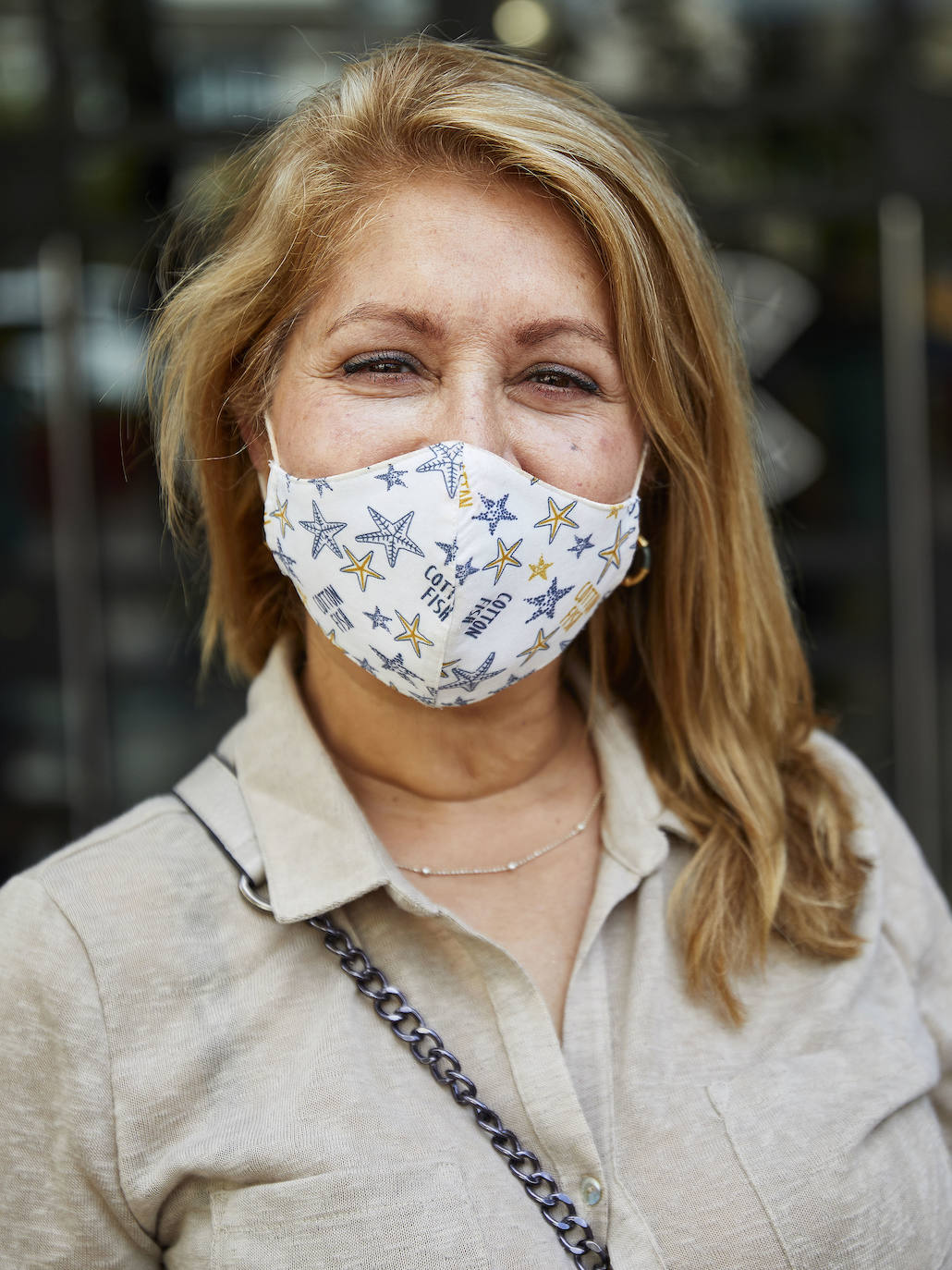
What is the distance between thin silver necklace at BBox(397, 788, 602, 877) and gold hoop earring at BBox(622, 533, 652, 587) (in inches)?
13.3

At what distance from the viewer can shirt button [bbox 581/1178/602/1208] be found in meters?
1.49

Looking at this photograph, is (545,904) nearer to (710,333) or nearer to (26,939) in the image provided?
(26,939)

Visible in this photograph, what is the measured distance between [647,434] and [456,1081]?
0.93 metres

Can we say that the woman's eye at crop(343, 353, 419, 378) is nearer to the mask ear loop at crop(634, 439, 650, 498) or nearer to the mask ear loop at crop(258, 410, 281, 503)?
the mask ear loop at crop(258, 410, 281, 503)

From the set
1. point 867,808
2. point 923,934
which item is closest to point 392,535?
point 867,808

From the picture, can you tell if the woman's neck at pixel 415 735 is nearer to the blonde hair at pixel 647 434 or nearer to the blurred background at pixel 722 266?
the blonde hair at pixel 647 434

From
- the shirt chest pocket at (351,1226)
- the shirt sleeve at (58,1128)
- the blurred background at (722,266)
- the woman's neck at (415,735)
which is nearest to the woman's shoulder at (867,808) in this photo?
the woman's neck at (415,735)

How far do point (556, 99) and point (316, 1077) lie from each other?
1.33m

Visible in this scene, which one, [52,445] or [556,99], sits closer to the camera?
[556,99]

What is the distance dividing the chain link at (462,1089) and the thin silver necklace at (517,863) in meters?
0.18

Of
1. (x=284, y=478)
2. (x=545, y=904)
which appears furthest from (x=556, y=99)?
(x=545, y=904)

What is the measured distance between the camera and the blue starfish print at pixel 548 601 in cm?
161

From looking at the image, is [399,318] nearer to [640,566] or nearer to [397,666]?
[397,666]

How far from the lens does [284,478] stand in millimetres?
1633
